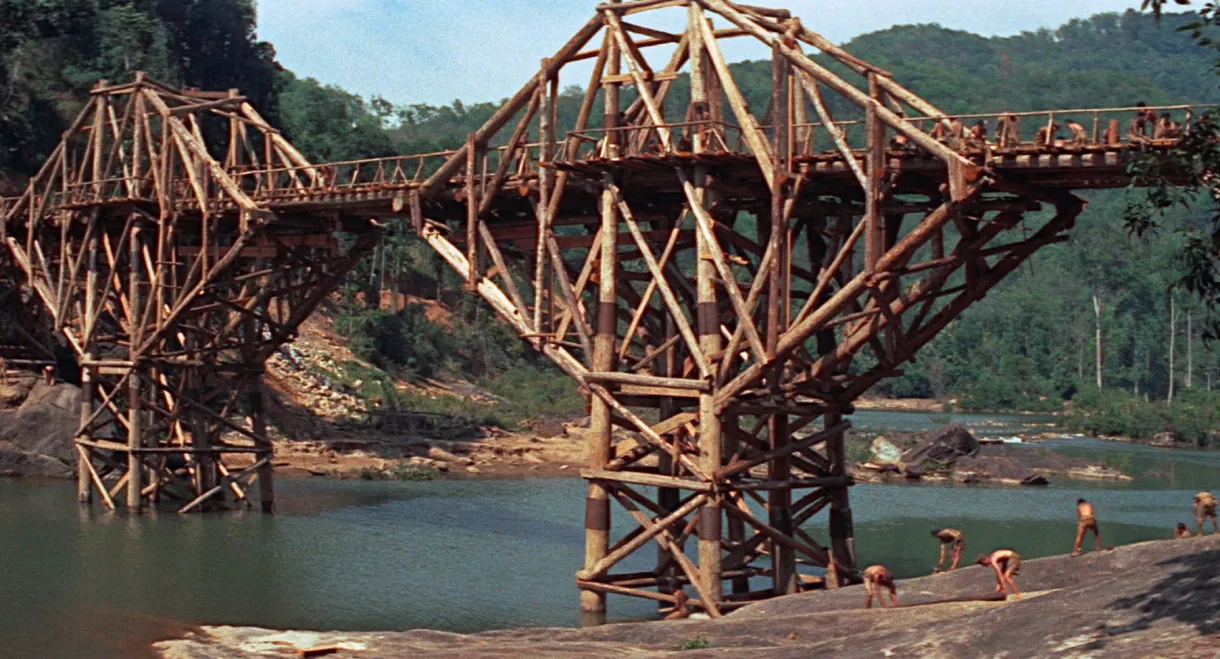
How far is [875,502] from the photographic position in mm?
58469

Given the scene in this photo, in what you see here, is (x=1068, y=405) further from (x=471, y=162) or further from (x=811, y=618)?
(x=811, y=618)

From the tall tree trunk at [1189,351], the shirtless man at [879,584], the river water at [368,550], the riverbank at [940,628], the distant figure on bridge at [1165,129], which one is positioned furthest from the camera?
the tall tree trunk at [1189,351]

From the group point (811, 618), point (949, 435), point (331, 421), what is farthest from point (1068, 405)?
point (811, 618)

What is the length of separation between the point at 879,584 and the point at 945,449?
46.2m

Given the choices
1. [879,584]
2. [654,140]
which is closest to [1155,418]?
[654,140]

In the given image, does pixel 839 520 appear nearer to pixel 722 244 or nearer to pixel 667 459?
pixel 667 459

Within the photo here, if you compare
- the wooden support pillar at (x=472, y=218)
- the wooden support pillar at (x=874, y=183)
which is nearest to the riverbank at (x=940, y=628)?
the wooden support pillar at (x=874, y=183)

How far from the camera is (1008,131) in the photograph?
28.4 meters

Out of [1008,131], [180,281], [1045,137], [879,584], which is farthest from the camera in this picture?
[180,281]

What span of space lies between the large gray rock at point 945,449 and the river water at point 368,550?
5217 mm

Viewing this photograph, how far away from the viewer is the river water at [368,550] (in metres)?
33.3

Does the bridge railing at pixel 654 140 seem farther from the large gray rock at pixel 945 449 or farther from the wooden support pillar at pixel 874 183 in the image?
the large gray rock at pixel 945 449

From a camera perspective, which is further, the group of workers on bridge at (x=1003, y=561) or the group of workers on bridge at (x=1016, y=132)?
the group of workers on bridge at (x=1016, y=132)

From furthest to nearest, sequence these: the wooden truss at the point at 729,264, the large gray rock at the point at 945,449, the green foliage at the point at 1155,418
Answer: the green foliage at the point at 1155,418
the large gray rock at the point at 945,449
the wooden truss at the point at 729,264
